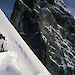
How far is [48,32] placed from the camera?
77188mm

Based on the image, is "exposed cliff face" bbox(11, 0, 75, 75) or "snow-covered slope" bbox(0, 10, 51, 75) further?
"exposed cliff face" bbox(11, 0, 75, 75)

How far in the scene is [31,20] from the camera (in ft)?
256

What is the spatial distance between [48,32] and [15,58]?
7464 centimetres

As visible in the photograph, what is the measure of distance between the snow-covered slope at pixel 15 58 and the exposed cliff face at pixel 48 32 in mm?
56517

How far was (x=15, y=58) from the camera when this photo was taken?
2957mm

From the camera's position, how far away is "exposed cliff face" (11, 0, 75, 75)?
218 feet

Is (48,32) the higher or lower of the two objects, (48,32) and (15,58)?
the higher

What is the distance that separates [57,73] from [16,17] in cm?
3904

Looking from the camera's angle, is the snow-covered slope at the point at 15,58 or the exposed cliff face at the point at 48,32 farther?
the exposed cliff face at the point at 48,32

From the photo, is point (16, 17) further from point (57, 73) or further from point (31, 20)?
point (57, 73)

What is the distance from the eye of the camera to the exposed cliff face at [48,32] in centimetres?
6631

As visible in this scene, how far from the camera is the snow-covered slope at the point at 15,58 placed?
258cm

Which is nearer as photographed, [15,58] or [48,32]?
[15,58]

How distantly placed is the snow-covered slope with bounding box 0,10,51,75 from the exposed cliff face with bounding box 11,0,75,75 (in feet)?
185
